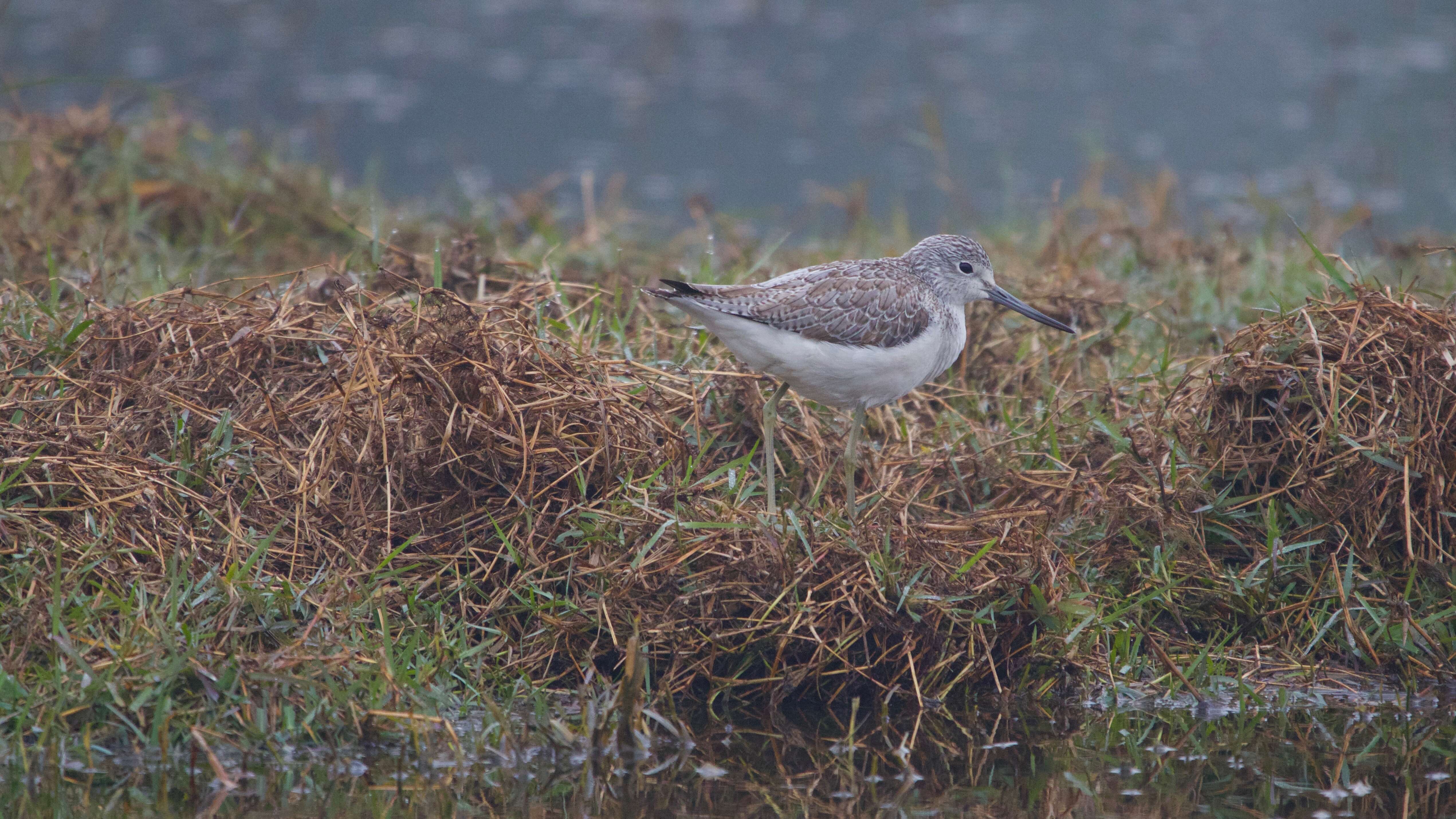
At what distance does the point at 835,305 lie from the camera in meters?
4.62

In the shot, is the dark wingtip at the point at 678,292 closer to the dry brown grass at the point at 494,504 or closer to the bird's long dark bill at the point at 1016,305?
the dry brown grass at the point at 494,504

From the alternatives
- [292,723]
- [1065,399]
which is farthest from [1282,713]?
[292,723]

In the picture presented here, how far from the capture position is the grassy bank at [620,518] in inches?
146

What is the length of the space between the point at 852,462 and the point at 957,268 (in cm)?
100

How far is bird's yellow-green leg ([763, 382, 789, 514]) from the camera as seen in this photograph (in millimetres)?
4422

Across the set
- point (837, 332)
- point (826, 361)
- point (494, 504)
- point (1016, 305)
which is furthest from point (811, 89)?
point (494, 504)

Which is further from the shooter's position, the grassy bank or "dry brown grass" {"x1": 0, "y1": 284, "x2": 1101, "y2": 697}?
"dry brown grass" {"x1": 0, "y1": 284, "x2": 1101, "y2": 697}

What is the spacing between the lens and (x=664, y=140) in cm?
1412

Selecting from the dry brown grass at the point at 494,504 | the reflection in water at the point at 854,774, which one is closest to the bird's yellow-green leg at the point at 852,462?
the dry brown grass at the point at 494,504

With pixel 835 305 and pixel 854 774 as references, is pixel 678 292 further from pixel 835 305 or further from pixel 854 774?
pixel 854 774

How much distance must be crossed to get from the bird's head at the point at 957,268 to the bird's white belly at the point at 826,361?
0.50m

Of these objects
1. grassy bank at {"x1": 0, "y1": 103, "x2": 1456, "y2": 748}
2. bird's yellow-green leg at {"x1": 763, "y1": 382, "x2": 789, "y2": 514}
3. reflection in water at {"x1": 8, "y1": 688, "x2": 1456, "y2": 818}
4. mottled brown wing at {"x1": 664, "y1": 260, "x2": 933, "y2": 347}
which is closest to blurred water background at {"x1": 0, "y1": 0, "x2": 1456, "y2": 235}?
mottled brown wing at {"x1": 664, "y1": 260, "x2": 933, "y2": 347}

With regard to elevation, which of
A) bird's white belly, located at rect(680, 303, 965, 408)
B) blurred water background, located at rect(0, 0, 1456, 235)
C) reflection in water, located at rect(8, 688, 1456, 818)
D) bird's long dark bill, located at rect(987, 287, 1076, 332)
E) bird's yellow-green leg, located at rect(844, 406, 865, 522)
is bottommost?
blurred water background, located at rect(0, 0, 1456, 235)

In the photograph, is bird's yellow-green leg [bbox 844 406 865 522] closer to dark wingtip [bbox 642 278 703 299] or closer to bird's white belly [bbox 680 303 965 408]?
bird's white belly [bbox 680 303 965 408]
